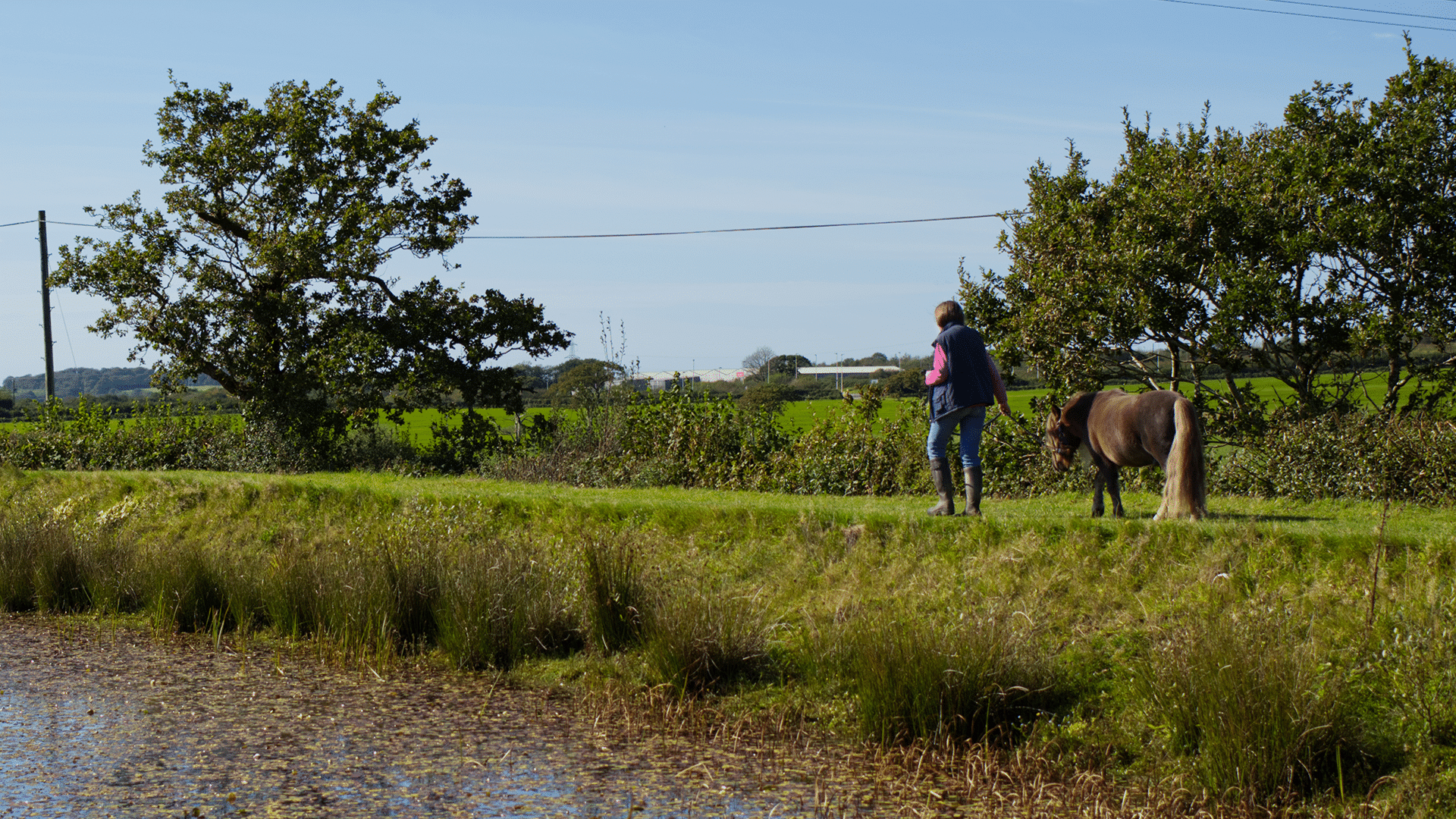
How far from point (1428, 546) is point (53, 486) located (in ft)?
58.1

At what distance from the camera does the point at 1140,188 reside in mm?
15055

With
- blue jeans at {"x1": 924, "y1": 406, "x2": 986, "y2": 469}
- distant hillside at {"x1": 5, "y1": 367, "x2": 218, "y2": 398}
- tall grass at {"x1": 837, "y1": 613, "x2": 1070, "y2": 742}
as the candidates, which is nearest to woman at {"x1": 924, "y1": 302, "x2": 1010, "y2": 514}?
blue jeans at {"x1": 924, "y1": 406, "x2": 986, "y2": 469}

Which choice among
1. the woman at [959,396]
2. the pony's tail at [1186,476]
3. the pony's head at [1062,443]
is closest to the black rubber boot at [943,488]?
the woman at [959,396]

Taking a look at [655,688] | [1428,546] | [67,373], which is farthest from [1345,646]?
[67,373]

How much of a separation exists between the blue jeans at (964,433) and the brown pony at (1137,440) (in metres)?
0.97

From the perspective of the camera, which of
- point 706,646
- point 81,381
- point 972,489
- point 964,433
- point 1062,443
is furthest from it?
point 81,381

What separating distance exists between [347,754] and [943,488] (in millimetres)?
5616

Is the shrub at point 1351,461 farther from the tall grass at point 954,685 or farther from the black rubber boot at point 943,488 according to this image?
the tall grass at point 954,685

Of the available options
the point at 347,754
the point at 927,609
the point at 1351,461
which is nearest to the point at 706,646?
the point at 927,609

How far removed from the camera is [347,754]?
7.32 metres

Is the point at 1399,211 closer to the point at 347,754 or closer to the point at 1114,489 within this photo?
the point at 1114,489

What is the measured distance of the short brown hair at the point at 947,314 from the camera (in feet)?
35.3

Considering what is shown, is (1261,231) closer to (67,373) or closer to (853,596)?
(853,596)

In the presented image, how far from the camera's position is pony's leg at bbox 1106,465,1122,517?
1022 centimetres
